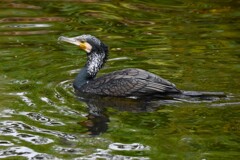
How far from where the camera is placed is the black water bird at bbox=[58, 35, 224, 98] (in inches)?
457

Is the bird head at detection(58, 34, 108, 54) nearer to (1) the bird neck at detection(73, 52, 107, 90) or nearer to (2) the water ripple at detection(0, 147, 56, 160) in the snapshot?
(1) the bird neck at detection(73, 52, 107, 90)

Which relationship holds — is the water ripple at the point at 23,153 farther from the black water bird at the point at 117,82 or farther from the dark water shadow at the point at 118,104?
the black water bird at the point at 117,82

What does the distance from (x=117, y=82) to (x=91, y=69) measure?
809 mm

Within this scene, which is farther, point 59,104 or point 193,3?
point 193,3

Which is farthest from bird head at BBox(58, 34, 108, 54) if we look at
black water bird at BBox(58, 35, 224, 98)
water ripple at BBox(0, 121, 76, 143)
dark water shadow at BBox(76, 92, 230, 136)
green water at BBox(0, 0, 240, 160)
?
water ripple at BBox(0, 121, 76, 143)

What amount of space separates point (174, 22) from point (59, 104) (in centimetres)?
614

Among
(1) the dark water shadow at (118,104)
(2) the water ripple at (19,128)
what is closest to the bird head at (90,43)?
(1) the dark water shadow at (118,104)

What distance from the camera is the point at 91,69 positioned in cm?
1259

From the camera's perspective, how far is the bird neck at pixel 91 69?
12.4m

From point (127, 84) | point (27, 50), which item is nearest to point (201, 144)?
point (127, 84)

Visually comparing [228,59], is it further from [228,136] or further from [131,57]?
[228,136]

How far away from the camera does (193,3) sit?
62.1 feet

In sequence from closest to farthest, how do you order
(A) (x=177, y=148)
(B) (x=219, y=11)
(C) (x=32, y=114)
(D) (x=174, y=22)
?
(A) (x=177, y=148) < (C) (x=32, y=114) < (D) (x=174, y=22) < (B) (x=219, y=11)

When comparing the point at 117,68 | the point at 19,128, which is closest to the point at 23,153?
the point at 19,128
